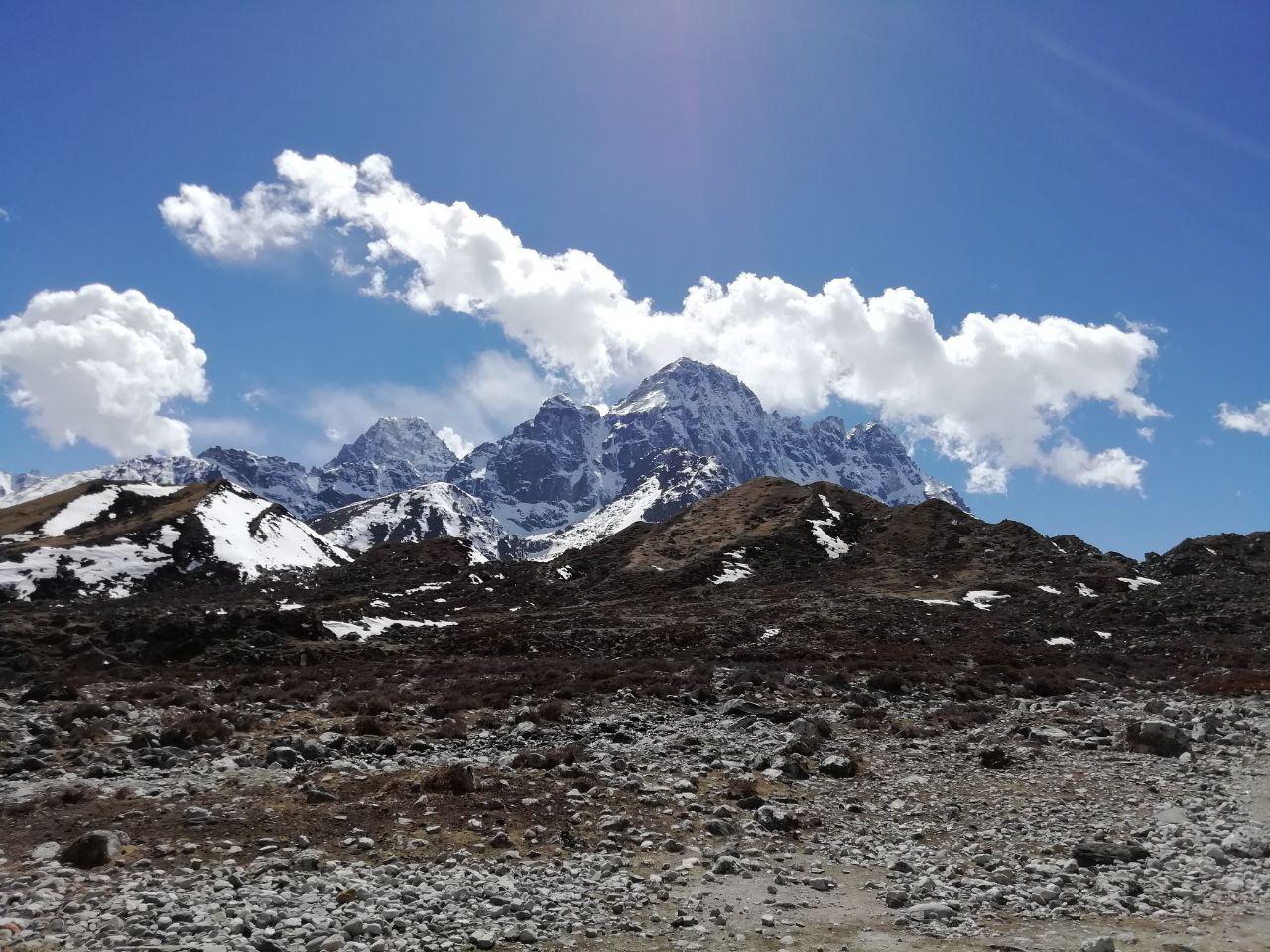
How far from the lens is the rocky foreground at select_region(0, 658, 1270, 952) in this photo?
35.4ft

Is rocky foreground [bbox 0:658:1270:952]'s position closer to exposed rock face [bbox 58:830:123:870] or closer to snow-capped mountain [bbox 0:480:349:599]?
exposed rock face [bbox 58:830:123:870]

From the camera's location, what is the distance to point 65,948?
30.6 ft

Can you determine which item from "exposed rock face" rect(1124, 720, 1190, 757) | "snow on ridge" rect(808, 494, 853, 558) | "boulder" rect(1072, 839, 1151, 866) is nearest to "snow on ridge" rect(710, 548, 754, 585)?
"snow on ridge" rect(808, 494, 853, 558)

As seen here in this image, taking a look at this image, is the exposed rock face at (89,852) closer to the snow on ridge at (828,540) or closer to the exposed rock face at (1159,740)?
the exposed rock face at (1159,740)


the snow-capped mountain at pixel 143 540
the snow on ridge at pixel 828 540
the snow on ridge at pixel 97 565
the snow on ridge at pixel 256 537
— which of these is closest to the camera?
the snow on ridge at pixel 97 565

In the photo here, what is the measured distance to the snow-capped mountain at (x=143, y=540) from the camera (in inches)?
3501

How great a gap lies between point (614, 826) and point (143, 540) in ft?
365

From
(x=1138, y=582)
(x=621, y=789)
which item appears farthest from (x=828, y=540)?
(x=621, y=789)

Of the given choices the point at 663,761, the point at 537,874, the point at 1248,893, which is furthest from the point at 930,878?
the point at 663,761

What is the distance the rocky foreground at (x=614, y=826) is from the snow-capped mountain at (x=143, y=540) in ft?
254

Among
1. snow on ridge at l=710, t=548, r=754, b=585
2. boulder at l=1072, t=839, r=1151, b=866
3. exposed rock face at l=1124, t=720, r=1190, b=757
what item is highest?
snow on ridge at l=710, t=548, r=754, b=585

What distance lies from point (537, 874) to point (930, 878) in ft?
22.2

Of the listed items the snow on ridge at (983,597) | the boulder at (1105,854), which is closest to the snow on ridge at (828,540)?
the snow on ridge at (983,597)

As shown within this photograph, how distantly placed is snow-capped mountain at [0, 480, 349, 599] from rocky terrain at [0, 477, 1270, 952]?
55.4 metres
